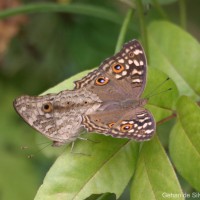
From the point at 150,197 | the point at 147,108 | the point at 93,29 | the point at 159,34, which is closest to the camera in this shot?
the point at 150,197

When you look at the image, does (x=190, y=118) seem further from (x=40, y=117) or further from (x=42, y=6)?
(x=42, y=6)

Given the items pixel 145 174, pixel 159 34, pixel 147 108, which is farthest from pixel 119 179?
pixel 159 34

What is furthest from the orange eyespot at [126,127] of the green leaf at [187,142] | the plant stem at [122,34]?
the plant stem at [122,34]

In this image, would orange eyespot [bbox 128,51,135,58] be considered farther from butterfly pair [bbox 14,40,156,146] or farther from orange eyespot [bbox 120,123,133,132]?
orange eyespot [bbox 120,123,133,132]

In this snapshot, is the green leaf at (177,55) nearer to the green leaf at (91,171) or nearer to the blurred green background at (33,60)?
the green leaf at (91,171)

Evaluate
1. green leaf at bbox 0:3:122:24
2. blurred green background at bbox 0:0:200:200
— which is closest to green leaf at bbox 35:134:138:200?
green leaf at bbox 0:3:122:24

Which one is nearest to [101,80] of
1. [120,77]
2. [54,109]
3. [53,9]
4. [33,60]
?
[120,77]
